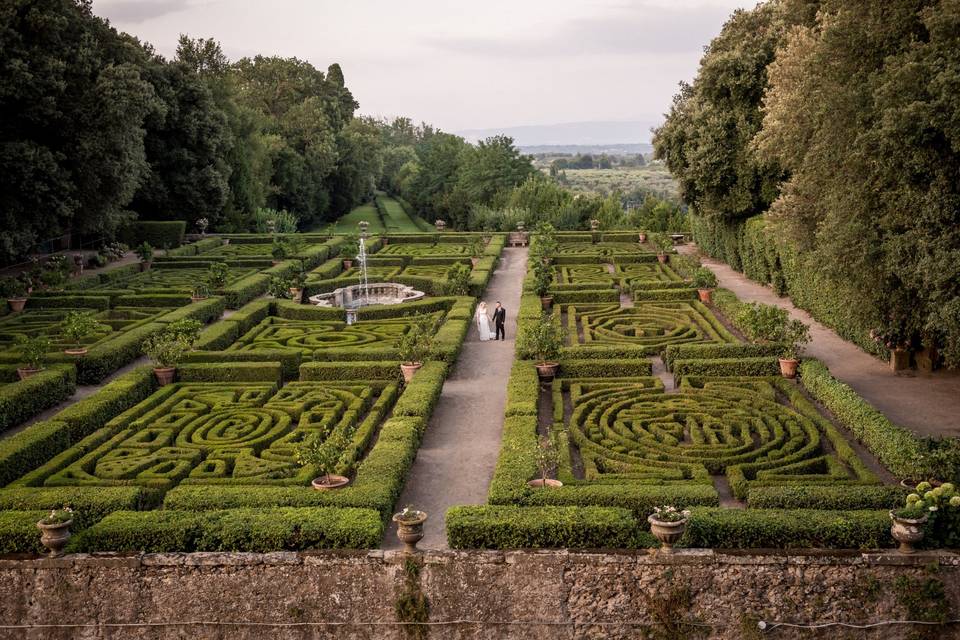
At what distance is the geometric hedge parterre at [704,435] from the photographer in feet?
51.2

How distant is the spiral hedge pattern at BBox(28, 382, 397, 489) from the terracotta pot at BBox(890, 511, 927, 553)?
814cm

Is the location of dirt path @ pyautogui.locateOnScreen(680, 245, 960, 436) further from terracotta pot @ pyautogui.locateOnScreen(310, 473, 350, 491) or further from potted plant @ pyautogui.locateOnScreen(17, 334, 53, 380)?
potted plant @ pyautogui.locateOnScreen(17, 334, 53, 380)

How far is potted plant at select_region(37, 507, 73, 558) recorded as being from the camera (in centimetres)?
1280

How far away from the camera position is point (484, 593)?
1262cm

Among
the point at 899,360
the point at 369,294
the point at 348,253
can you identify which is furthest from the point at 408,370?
the point at 348,253

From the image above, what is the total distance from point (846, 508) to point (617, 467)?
11.8ft

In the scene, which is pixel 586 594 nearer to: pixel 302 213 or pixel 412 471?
pixel 412 471

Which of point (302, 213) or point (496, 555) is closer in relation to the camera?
point (496, 555)

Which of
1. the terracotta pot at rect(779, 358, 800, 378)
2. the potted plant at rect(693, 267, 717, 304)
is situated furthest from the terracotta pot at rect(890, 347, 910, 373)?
the potted plant at rect(693, 267, 717, 304)

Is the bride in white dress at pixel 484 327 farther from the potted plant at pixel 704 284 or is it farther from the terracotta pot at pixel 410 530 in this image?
the terracotta pot at pixel 410 530

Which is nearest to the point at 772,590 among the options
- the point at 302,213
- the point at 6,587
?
the point at 6,587

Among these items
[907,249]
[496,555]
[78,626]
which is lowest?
[78,626]

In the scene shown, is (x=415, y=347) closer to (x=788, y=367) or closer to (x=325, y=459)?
(x=325, y=459)

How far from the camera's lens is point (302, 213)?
76375mm
